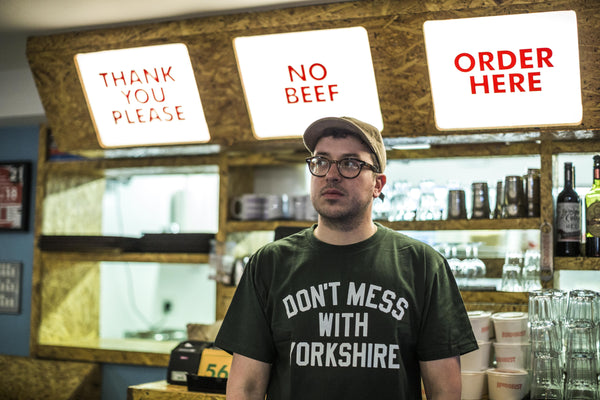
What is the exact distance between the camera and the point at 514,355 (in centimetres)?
293

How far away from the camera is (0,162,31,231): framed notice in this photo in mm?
4797

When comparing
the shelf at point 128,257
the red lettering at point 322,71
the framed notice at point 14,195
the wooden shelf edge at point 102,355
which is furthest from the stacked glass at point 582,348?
the framed notice at point 14,195

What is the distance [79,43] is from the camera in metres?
3.74

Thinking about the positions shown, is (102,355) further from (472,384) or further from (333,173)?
(333,173)

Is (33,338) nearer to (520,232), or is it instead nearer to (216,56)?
(216,56)

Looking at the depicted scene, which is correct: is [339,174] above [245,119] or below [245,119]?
below

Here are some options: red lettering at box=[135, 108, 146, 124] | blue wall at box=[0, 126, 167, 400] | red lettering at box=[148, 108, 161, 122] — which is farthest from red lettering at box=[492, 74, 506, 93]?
blue wall at box=[0, 126, 167, 400]

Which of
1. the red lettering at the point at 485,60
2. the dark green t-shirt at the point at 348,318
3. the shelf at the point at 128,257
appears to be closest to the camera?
the dark green t-shirt at the point at 348,318

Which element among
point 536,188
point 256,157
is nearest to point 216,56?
point 256,157

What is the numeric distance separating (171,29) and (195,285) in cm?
266

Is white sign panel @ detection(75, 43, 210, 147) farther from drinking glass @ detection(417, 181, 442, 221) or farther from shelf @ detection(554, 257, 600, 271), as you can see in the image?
shelf @ detection(554, 257, 600, 271)

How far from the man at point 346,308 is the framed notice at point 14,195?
3324 mm

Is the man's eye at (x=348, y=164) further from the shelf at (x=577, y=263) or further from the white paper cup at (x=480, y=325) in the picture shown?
the shelf at (x=577, y=263)

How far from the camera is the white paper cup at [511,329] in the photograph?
294cm
